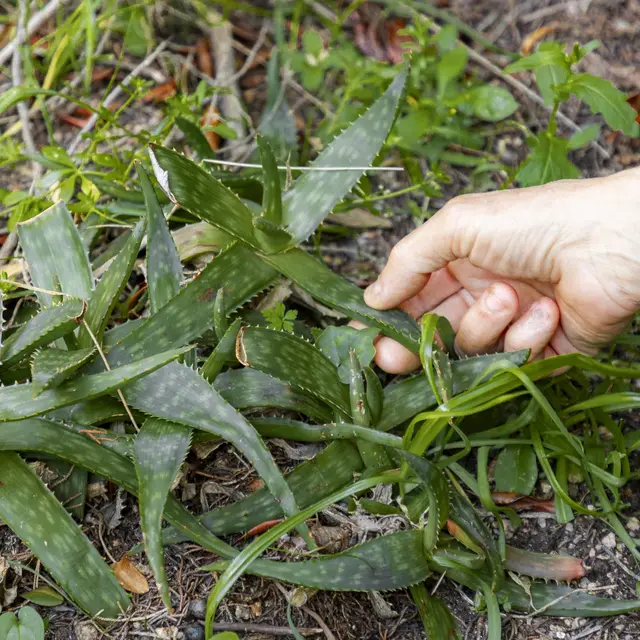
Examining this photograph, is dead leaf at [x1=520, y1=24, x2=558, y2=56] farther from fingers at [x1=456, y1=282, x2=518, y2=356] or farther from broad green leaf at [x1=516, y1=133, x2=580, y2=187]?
fingers at [x1=456, y1=282, x2=518, y2=356]

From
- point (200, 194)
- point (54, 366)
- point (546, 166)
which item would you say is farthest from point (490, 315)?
point (54, 366)

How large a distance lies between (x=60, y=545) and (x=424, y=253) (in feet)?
3.23

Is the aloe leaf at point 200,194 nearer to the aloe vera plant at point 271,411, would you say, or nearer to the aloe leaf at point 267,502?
the aloe vera plant at point 271,411

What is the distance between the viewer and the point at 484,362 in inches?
61.6

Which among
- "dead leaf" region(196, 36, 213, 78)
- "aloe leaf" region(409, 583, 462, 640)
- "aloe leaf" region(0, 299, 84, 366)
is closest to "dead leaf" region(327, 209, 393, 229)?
"dead leaf" region(196, 36, 213, 78)

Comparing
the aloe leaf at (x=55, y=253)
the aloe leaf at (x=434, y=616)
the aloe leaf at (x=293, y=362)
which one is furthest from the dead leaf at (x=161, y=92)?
the aloe leaf at (x=434, y=616)

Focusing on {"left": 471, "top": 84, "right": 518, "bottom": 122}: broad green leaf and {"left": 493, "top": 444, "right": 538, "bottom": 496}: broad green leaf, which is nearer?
{"left": 493, "top": 444, "right": 538, "bottom": 496}: broad green leaf

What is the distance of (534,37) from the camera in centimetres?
262

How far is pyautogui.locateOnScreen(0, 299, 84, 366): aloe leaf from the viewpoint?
1.42m

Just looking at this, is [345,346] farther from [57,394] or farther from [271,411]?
[57,394]

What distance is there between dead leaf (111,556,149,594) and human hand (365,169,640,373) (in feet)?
2.36

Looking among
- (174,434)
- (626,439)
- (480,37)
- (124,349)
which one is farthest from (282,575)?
(480,37)

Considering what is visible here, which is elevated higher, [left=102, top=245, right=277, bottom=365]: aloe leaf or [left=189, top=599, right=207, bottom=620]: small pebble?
[left=102, top=245, right=277, bottom=365]: aloe leaf

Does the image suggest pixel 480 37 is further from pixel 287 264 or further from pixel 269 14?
pixel 287 264
